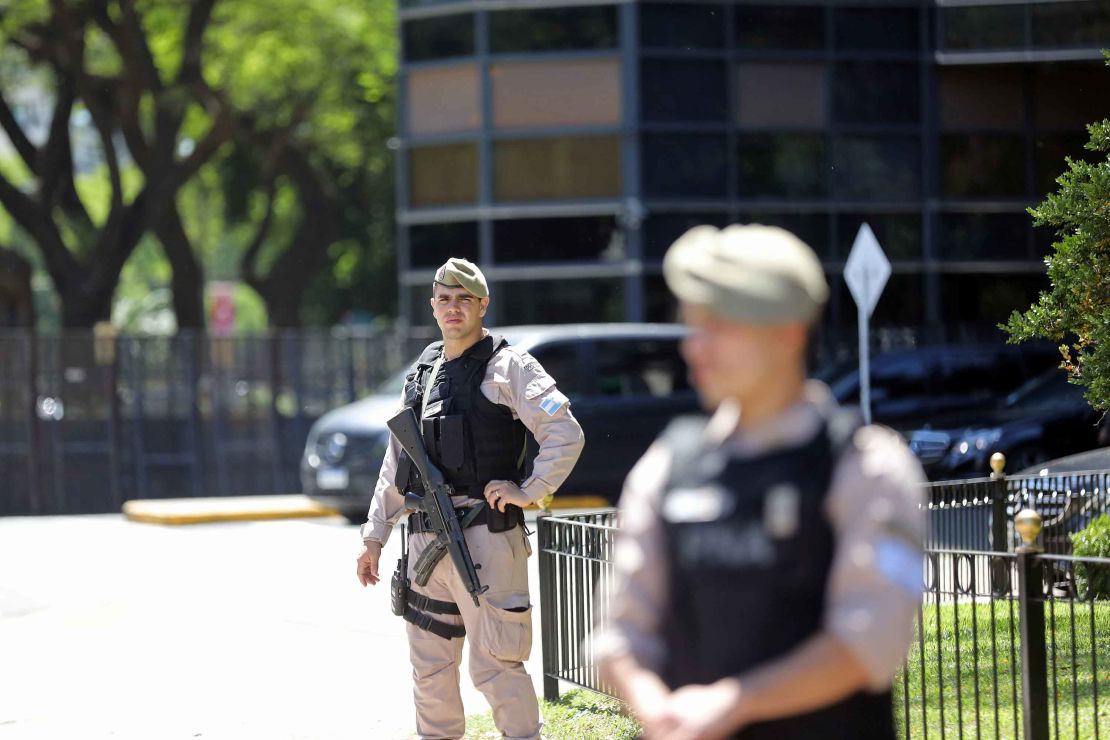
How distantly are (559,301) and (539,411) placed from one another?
15.4m

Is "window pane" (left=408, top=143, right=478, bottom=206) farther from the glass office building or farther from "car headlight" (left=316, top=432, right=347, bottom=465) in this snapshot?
"car headlight" (left=316, top=432, right=347, bottom=465)

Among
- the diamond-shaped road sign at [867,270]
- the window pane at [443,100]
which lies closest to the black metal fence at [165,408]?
the window pane at [443,100]

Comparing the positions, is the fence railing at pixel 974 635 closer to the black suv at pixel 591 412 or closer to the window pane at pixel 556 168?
the black suv at pixel 591 412

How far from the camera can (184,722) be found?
7.70 metres

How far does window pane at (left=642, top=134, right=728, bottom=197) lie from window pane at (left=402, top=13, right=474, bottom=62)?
2.52 meters

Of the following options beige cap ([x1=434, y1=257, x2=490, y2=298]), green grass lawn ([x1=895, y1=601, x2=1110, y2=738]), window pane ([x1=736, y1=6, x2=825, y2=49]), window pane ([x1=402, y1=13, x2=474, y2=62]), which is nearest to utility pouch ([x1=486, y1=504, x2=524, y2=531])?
beige cap ([x1=434, y1=257, x2=490, y2=298])

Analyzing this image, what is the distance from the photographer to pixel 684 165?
68.9ft

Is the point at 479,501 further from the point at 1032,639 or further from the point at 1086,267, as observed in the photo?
the point at 1086,267

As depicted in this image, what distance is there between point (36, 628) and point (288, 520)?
6.92 metres

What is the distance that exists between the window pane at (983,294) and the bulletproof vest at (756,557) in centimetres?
1939

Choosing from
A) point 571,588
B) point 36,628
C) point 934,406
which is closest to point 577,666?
point 571,588

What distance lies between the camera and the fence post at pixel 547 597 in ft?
24.1

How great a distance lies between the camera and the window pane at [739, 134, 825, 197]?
2117cm

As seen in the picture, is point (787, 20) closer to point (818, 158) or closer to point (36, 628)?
point (818, 158)
